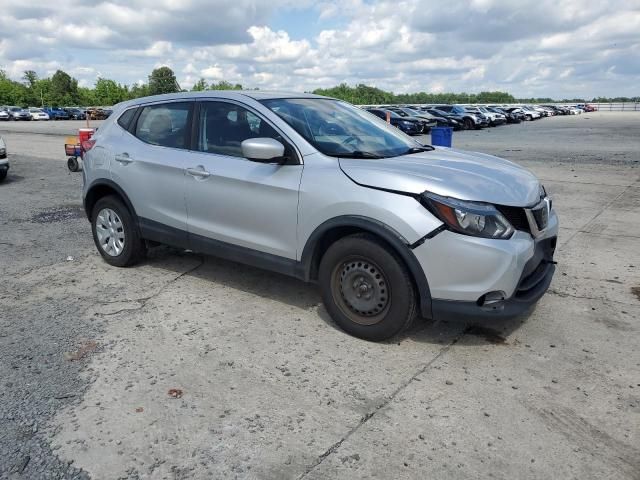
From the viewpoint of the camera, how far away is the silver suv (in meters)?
3.41

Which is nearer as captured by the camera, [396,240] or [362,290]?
[396,240]

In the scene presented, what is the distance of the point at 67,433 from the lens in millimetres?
2828

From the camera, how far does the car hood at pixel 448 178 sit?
3.46 meters

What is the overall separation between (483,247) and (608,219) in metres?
5.23

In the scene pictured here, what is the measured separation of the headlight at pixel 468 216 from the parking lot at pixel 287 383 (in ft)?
2.86

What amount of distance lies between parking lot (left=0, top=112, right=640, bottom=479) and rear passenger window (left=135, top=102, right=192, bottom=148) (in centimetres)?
131

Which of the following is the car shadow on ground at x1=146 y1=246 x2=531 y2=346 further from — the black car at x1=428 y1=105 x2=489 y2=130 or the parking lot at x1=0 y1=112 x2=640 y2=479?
the black car at x1=428 y1=105 x2=489 y2=130

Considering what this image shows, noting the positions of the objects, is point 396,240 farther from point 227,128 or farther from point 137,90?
point 137,90

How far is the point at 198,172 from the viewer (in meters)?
4.49

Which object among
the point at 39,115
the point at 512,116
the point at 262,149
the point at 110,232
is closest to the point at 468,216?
the point at 262,149

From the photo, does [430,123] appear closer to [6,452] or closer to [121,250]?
[121,250]

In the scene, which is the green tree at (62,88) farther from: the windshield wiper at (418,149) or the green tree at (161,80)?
the windshield wiper at (418,149)

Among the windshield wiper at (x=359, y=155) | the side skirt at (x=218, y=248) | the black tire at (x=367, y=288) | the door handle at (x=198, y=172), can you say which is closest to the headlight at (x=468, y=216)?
the black tire at (x=367, y=288)

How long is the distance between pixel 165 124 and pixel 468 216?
9.75 feet
